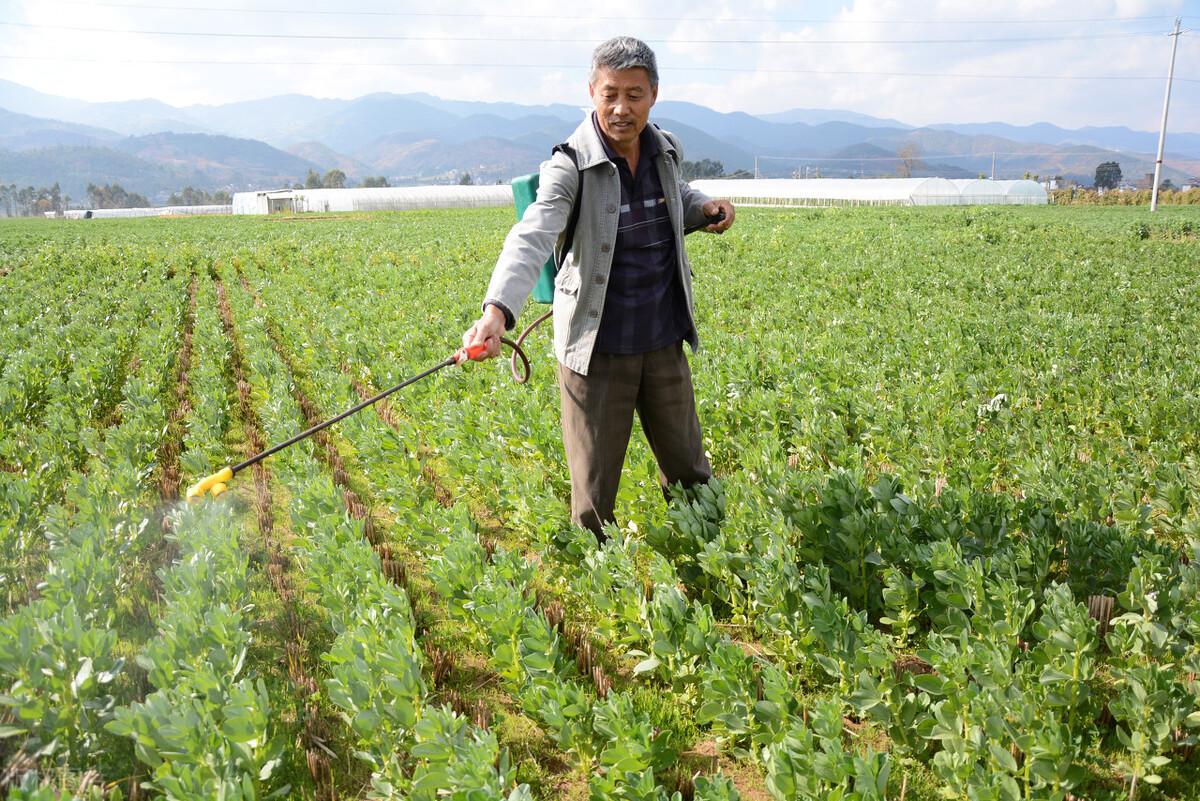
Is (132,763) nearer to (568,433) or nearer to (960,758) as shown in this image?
(568,433)

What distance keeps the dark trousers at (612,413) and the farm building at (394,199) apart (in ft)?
209

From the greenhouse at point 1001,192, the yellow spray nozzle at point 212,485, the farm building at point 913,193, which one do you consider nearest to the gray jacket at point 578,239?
the yellow spray nozzle at point 212,485

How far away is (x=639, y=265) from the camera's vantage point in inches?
125

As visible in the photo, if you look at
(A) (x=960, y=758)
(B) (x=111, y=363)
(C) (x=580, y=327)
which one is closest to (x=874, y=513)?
(A) (x=960, y=758)

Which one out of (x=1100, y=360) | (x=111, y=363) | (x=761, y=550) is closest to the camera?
(x=761, y=550)

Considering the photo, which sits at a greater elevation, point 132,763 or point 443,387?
point 443,387

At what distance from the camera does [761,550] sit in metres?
3.33

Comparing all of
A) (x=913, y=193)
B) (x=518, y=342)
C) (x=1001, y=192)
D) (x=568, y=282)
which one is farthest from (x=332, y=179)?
(x=568, y=282)

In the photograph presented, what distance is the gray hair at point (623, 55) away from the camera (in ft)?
9.09

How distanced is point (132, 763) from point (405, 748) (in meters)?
0.90

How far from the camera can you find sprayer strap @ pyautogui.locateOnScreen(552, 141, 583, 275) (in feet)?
9.81

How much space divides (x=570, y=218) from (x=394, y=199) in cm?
6548

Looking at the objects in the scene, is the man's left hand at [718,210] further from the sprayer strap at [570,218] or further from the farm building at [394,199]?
the farm building at [394,199]

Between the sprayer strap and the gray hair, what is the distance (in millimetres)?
303
